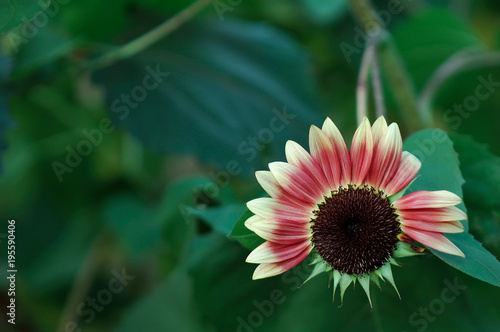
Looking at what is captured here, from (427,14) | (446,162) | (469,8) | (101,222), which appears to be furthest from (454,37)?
(101,222)

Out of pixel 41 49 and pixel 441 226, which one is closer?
pixel 441 226

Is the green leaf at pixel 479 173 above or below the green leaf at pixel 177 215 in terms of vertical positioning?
below

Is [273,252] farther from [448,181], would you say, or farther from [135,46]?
[135,46]

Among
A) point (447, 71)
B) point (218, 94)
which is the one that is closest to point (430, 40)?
point (447, 71)

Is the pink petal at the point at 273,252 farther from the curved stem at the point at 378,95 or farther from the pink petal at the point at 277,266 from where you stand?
the curved stem at the point at 378,95

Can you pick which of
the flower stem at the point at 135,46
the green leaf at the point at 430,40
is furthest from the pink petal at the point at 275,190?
the green leaf at the point at 430,40

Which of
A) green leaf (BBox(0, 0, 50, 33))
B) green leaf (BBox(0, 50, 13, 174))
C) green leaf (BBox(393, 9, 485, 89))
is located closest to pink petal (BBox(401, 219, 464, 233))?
green leaf (BBox(0, 0, 50, 33))

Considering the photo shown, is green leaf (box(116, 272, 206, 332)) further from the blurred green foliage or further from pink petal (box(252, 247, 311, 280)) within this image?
pink petal (box(252, 247, 311, 280))
